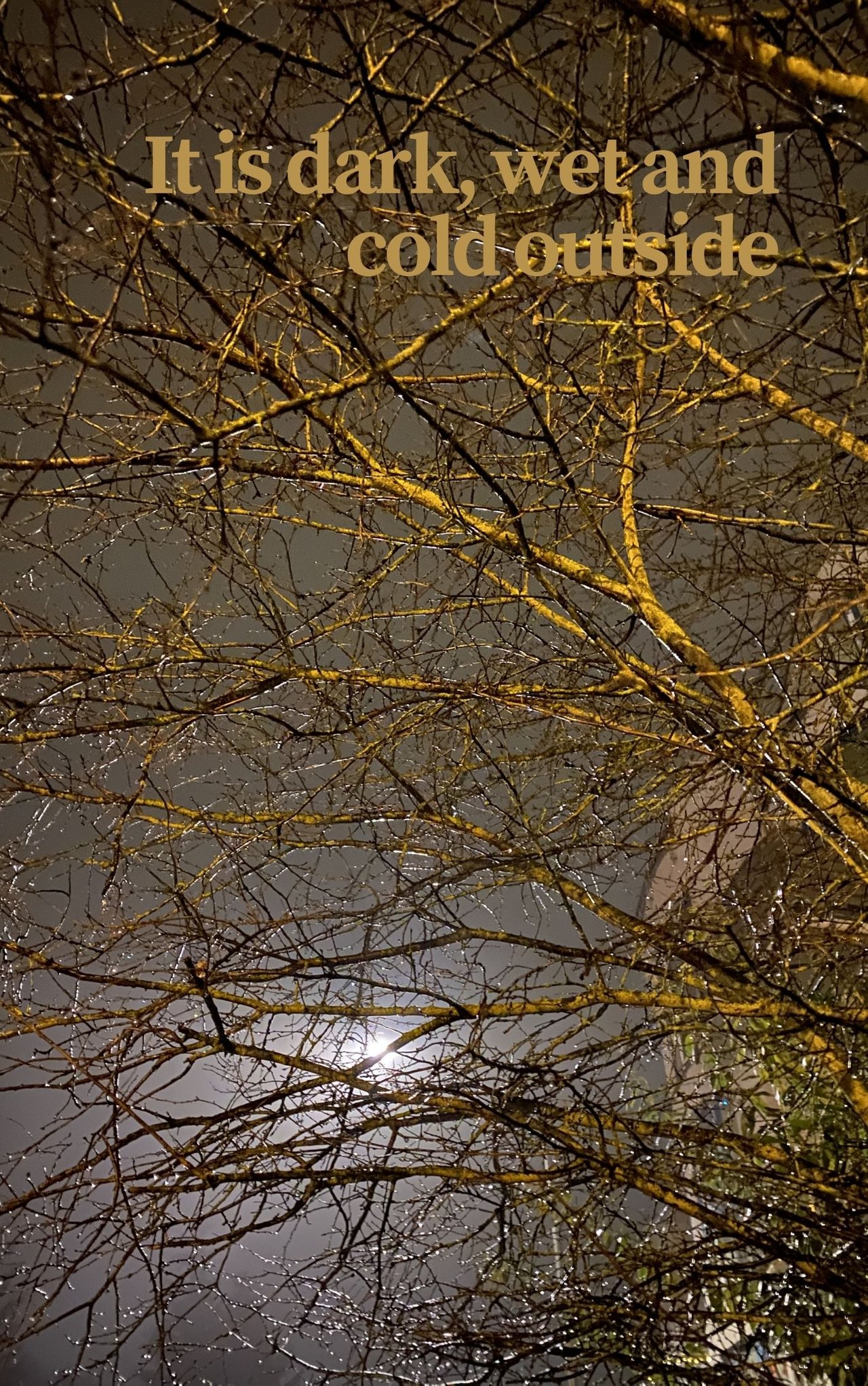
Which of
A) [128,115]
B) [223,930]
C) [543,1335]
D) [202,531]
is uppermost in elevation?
[202,531]

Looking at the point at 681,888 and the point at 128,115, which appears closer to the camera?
the point at 128,115

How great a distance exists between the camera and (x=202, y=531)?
2326mm

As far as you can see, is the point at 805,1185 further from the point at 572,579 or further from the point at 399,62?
the point at 399,62

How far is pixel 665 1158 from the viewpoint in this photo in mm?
1933

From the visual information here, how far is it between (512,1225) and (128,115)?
199 centimetres

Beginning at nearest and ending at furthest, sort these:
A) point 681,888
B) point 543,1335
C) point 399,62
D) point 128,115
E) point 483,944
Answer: point 128,115
point 543,1335
point 681,888
point 399,62
point 483,944

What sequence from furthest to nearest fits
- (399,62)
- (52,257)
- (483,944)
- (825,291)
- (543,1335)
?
(483,944) < (399,62) < (543,1335) < (825,291) < (52,257)

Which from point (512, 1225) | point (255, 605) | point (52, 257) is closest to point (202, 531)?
point (255, 605)

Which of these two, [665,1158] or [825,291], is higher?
[825,291]

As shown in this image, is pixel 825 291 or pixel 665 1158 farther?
pixel 665 1158

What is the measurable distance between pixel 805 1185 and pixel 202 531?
1892mm

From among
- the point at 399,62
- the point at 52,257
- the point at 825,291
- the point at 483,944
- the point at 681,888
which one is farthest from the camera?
the point at 483,944

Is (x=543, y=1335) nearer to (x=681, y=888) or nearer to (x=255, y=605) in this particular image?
(x=681, y=888)

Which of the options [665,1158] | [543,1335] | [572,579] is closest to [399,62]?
[572,579]
